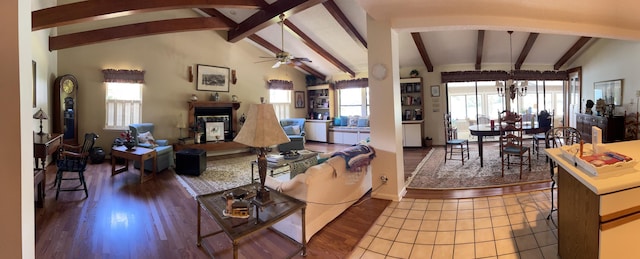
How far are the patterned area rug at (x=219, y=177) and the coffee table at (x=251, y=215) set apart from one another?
1.73 metres

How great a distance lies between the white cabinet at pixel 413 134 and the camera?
7.14 meters

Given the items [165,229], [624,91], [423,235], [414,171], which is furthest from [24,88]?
[624,91]

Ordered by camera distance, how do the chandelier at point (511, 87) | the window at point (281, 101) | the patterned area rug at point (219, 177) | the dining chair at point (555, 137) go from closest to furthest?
1. the dining chair at point (555, 137)
2. the patterned area rug at point (219, 177)
3. the chandelier at point (511, 87)
4. the window at point (281, 101)

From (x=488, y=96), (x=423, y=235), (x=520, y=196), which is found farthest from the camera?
(x=488, y=96)

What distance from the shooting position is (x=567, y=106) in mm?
7602

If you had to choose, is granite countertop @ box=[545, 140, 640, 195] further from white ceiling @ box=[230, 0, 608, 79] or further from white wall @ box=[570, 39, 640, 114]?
white wall @ box=[570, 39, 640, 114]

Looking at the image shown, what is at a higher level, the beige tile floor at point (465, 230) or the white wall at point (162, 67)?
the white wall at point (162, 67)

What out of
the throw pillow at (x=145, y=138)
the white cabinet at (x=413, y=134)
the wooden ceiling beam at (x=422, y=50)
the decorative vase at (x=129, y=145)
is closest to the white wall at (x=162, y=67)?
the throw pillow at (x=145, y=138)

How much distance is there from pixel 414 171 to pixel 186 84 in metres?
5.45

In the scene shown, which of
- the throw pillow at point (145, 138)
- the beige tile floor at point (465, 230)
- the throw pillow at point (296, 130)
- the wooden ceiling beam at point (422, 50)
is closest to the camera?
the beige tile floor at point (465, 230)

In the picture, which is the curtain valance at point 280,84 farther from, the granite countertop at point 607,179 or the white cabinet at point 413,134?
the granite countertop at point 607,179

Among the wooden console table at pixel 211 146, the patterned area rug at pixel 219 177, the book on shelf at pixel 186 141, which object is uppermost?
the book on shelf at pixel 186 141

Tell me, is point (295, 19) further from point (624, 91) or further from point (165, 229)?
point (624, 91)

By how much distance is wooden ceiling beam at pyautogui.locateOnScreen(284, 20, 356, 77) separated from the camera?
5.80m
